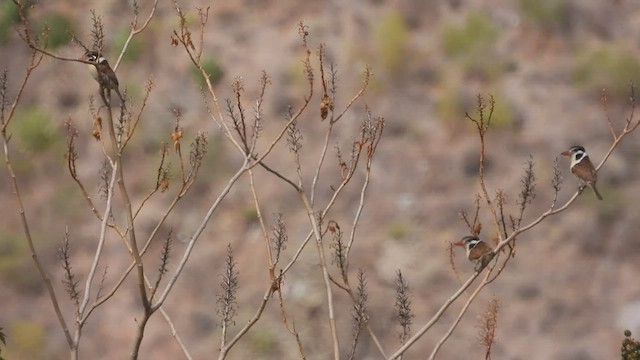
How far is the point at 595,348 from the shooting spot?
12727 mm

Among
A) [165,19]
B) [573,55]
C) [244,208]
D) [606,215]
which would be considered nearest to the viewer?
[606,215]

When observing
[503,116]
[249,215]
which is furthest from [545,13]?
[249,215]

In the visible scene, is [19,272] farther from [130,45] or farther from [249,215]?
[130,45]

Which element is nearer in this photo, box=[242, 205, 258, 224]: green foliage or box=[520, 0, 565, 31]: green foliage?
box=[242, 205, 258, 224]: green foliage

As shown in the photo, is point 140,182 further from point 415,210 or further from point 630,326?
point 630,326

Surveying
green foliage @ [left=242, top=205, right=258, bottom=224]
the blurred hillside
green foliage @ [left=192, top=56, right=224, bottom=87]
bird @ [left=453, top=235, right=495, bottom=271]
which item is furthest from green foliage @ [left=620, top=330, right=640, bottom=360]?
green foliage @ [left=192, top=56, right=224, bottom=87]

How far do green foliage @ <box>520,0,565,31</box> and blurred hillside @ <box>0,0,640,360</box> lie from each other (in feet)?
0.12

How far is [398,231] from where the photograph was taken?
1436 cm

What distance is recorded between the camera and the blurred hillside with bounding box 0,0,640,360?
1333 cm

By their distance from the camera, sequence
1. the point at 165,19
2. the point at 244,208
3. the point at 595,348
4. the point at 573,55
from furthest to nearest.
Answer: the point at 165,19
the point at 573,55
the point at 244,208
the point at 595,348

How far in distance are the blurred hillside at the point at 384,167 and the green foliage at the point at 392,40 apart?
4 cm

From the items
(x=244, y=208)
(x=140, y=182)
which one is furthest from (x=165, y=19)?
(x=244, y=208)

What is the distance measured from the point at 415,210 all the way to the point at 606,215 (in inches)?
118

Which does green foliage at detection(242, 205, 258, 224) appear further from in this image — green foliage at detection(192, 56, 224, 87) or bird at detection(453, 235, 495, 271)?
bird at detection(453, 235, 495, 271)
